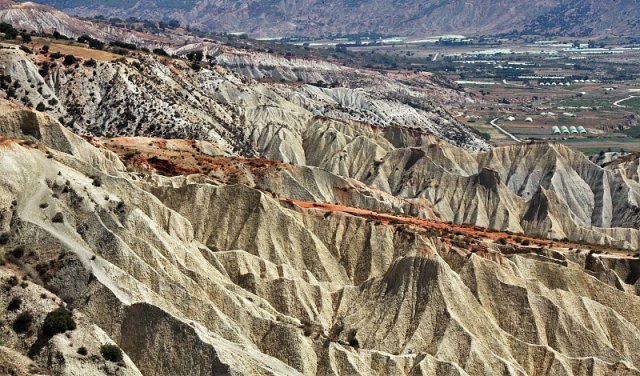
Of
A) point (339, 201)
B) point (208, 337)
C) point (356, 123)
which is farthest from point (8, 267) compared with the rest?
point (356, 123)

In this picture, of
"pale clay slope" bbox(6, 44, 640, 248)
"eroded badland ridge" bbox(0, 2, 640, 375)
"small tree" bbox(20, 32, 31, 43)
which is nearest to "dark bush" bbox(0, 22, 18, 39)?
"small tree" bbox(20, 32, 31, 43)

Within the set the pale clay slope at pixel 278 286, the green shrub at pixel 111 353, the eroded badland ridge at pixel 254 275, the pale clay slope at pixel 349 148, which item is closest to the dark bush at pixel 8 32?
the pale clay slope at pixel 349 148

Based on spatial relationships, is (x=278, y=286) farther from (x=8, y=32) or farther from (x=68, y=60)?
(x=8, y=32)

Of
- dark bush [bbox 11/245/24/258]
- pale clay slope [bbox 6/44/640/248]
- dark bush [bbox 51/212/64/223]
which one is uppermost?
dark bush [bbox 51/212/64/223]

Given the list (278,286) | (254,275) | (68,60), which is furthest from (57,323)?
(68,60)

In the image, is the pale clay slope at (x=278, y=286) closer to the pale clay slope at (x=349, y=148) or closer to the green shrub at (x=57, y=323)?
the green shrub at (x=57, y=323)

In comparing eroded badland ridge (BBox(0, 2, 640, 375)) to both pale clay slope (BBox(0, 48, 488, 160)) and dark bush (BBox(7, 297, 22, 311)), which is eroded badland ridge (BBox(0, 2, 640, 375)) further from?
pale clay slope (BBox(0, 48, 488, 160))
